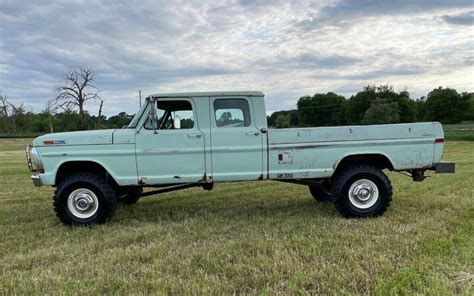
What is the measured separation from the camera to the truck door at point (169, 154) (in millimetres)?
5789

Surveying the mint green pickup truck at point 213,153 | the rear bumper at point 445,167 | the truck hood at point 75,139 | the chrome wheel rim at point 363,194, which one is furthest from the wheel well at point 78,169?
the rear bumper at point 445,167

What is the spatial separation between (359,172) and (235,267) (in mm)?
2997

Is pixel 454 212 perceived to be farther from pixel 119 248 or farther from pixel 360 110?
pixel 360 110

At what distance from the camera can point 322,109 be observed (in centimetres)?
8938

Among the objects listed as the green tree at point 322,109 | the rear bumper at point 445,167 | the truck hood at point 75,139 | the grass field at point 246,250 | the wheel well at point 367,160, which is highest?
the green tree at point 322,109

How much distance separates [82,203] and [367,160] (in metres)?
4.64

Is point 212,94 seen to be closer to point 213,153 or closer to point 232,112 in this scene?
point 232,112

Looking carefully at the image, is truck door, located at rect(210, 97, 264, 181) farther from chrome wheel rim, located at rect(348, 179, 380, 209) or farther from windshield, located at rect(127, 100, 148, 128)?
chrome wheel rim, located at rect(348, 179, 380, 209)

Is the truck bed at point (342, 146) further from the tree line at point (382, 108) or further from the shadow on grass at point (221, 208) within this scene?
the tree line at point (382, 108)

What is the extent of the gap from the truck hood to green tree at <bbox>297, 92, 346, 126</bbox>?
79.1 metres

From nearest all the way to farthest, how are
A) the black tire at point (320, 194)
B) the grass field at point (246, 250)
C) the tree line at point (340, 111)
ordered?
the grass field at point (246, 250)
the black tire at point (320, 194)
the tree line at point (340, 111)

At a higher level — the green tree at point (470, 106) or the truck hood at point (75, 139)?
the green tree at point (470, 106)

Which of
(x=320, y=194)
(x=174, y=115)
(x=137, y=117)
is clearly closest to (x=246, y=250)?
(x=174, y=115)

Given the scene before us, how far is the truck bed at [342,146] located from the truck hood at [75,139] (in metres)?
2.54
